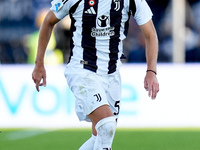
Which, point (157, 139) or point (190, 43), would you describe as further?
point (190, 43)

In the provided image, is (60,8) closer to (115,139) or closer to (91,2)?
(91,2)

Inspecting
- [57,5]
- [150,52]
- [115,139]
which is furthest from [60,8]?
[115,139]

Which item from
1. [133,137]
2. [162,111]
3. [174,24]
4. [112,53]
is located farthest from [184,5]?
[112,53]

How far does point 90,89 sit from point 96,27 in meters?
0.59

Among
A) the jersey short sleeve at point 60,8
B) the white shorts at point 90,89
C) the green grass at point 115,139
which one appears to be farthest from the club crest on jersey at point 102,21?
the green grass at point 115,139

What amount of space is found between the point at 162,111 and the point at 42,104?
6.69 ft

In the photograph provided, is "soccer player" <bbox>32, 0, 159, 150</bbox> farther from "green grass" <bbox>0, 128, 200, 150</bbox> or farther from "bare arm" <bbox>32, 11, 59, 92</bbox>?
"green grass" <bbox>0, 128, 200, 150</bbox>

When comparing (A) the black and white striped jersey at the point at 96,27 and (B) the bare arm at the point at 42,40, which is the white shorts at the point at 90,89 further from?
(B) the bare arm at the point at 42,40

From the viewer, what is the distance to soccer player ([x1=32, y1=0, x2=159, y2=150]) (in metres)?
5.30

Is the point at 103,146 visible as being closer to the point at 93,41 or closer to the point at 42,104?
the point at 93,41

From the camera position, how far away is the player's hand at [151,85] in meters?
5.22

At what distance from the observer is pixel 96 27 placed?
541 cm

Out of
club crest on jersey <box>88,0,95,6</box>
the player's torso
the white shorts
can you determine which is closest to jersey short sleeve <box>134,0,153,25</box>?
the player's torso

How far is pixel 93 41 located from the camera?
214 inches
